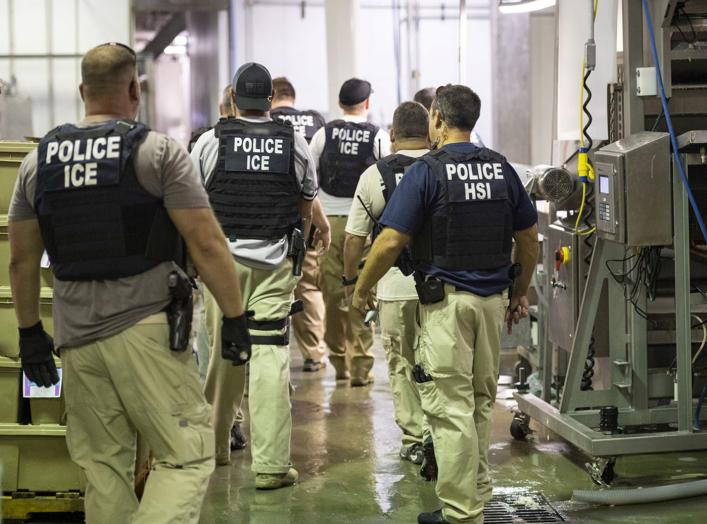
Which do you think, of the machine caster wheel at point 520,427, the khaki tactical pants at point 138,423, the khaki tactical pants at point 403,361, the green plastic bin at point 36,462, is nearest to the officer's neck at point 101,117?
the khaki tactical pants at point 138,423

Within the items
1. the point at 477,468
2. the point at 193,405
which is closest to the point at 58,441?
the point at 193,405

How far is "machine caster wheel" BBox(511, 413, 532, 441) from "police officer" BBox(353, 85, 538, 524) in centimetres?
145

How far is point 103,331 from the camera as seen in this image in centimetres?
317

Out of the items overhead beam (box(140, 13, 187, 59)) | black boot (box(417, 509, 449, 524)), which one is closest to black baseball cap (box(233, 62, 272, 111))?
black boot (box(417, 509, 449, 524))

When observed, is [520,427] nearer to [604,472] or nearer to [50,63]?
[604,472]

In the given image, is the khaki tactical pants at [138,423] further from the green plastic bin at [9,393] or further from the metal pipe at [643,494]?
the metal pipe at [643,494]

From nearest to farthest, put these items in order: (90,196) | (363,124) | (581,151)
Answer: (90,196) < (581,151) < (363,124)

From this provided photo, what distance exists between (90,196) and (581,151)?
277 centimetres

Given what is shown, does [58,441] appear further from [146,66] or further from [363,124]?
[146,66]

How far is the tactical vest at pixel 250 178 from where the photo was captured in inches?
185

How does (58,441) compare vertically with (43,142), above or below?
below

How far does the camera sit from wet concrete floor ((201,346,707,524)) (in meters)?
4.47

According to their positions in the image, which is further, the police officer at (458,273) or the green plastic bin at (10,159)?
the green plastic bin at (10,159)

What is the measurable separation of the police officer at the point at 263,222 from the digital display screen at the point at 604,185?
130cm
